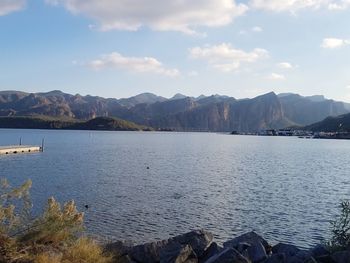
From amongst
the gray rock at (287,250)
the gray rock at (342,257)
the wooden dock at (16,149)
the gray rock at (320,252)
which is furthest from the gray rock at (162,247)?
the wooden dock at (16,149)

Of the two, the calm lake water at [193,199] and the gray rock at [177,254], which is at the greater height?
the gray rock at [177,254]

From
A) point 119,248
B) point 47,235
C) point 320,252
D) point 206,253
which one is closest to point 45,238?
point 47,235

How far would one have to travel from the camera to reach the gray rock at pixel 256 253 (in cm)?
1611

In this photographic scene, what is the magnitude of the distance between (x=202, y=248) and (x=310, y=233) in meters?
13.9

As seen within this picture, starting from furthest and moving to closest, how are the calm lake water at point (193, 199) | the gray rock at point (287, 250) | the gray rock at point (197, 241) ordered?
1. the calm lake water at point (193, 199)
2. the gray rock at point (287, 250)
3. the gray rock at point (197, 241)

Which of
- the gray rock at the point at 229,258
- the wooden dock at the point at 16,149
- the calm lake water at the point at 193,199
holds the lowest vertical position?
the calm lake water at the point at 193,199

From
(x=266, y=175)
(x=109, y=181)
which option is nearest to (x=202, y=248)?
(x=109, y=181)

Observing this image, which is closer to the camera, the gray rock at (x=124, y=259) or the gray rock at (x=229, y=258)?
the gray rock at (x=229, y=258)

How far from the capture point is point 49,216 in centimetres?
1441

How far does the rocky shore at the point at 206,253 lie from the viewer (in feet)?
46.9

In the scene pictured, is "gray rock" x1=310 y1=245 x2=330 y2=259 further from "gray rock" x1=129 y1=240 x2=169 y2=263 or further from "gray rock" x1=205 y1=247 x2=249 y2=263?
"gray rock" x1=129 y1=240 x2=169 y2=263

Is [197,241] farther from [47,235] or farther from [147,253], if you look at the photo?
[47,235]

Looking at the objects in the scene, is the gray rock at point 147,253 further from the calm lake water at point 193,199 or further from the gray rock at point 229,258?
the calm lake water at point 193,199

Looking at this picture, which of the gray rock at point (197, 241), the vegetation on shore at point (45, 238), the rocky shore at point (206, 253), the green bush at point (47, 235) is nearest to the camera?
the vegetation on shore at point (45, 238)
